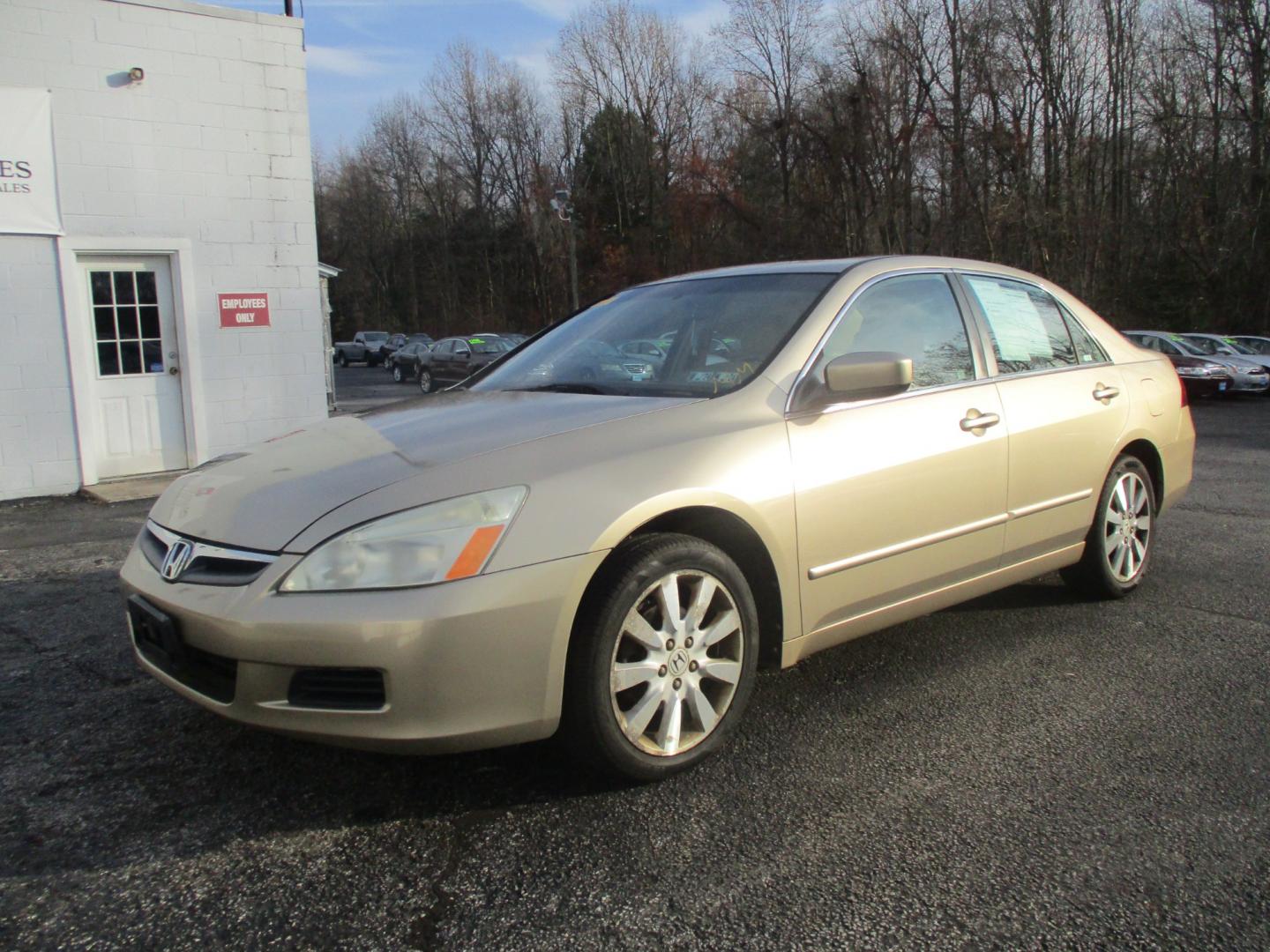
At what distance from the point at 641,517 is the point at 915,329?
162 centimetres

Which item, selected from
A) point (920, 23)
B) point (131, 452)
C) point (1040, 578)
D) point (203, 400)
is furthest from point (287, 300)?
point (920, 23)

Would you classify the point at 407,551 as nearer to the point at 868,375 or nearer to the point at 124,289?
the point at 868,375

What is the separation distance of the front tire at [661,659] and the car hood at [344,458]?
0.44 meters

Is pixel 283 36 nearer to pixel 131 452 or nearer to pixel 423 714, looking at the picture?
pixel 131 452

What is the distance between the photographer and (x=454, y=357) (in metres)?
26.8

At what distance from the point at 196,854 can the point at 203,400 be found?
313 inches

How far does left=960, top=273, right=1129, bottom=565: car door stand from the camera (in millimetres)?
3854

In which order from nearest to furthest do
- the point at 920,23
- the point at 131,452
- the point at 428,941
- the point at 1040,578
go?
the point at 428,941 → the point at 1040,578 → the point at 131,452 → the point at 920,23

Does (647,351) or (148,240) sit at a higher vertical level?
(148,240)

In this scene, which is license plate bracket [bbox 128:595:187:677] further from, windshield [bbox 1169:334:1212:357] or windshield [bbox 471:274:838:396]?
windshield [bbox 1169:334:1212:357]

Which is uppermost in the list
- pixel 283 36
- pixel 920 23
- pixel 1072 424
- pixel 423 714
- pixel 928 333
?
pixel 920 23

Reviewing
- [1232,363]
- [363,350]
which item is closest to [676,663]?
[1232,363]

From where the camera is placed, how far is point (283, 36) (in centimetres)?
979

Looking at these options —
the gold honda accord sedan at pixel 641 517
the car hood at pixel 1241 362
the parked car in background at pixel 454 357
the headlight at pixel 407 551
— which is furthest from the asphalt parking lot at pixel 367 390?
the car hood at pixel 1241 362
